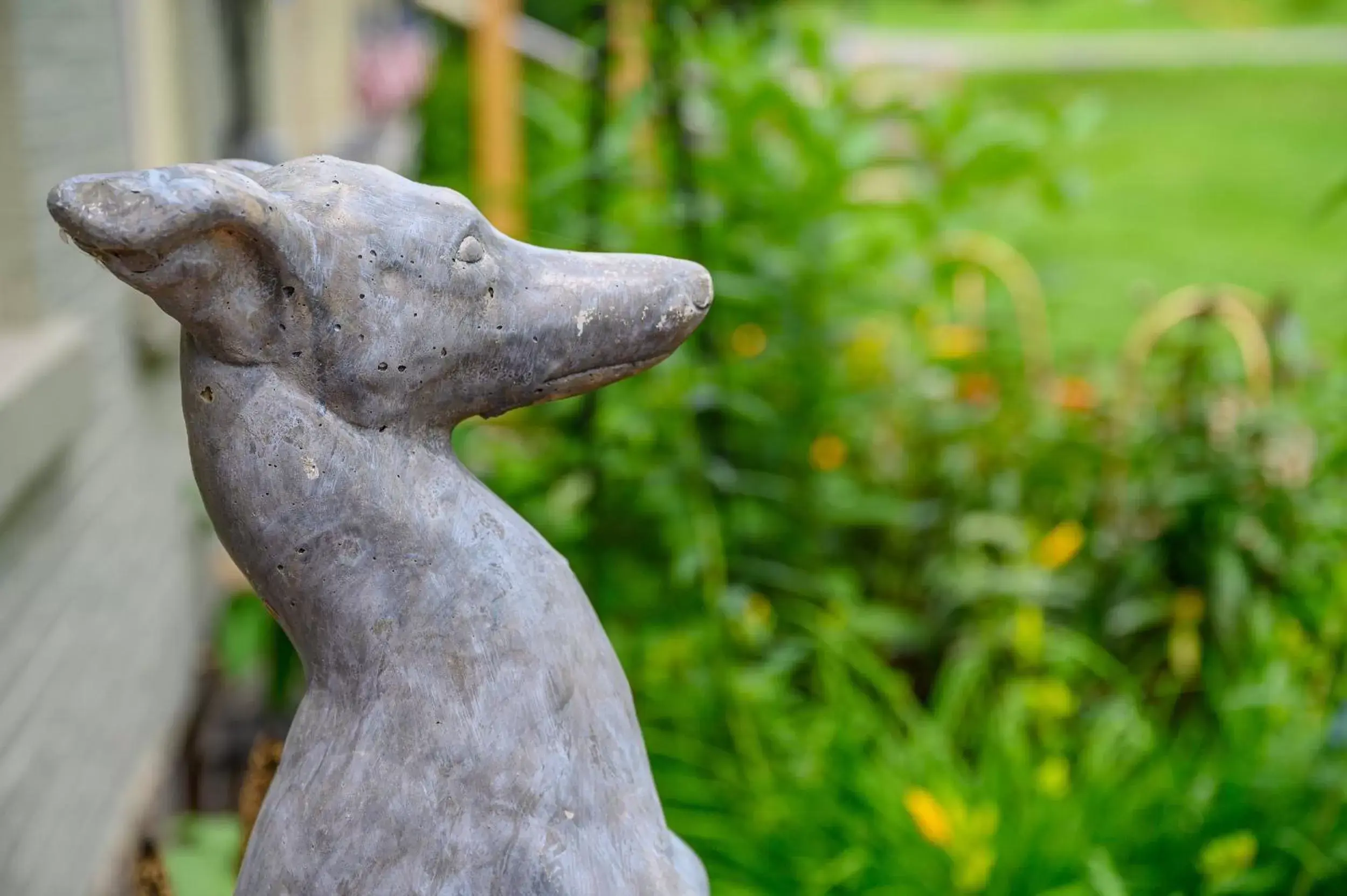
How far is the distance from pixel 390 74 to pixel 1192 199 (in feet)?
18.9

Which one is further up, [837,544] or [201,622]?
[837,544]

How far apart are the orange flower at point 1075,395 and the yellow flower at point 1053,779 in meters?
1.09

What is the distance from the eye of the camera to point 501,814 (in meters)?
1.12

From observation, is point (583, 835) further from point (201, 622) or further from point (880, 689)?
point (201, 622)

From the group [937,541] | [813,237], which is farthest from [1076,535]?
[813,237]

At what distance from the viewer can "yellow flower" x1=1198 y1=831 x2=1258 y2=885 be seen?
2.13m

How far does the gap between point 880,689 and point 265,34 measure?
323 cm

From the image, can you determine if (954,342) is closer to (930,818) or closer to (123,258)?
(930,818)

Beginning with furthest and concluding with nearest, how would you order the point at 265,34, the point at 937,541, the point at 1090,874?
1. the point at 265,34
2. the point at 937,541
3. the point at 1090,874

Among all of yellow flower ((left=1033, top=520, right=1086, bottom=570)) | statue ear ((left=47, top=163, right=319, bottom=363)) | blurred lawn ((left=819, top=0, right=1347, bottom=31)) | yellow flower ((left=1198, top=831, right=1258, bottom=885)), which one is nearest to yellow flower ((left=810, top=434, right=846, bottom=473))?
yellow flower ((left=1033, top=520, right=1086, bottom=570))

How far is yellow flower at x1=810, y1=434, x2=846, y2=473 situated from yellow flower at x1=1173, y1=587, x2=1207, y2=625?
0.84m

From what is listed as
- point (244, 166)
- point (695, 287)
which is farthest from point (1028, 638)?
point (244, 166)

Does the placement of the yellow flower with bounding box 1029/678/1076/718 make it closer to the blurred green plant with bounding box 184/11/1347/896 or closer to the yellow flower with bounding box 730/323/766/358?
the blurred green plant with bounding box 184/11/1347/896

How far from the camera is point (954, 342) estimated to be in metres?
3.42
